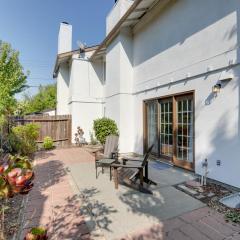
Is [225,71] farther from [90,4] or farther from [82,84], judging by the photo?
[90,4]

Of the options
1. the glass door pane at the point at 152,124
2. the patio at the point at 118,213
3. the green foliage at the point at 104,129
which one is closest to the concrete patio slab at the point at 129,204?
the patio at the point at 118,213

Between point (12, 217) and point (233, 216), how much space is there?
405cm

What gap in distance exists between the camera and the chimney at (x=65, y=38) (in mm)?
15625

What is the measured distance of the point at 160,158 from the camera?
7.90 meters

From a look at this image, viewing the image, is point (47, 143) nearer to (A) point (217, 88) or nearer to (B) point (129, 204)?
(B) point (129, 204)

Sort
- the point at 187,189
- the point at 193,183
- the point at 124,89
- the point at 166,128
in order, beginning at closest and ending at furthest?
the point at 187,189
the point at 193,183
the point at 166,128
the point at 124,89

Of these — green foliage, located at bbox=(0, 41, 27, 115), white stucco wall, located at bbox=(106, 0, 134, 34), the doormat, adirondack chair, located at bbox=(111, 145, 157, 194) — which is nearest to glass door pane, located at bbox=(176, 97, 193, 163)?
the doormat

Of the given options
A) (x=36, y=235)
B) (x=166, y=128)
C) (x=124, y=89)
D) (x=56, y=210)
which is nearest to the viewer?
(x=36, y=235)

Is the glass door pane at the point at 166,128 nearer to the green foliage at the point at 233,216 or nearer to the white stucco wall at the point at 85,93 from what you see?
the green foliage at the point at 233,216

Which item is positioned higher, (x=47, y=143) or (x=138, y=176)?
(x=47, y=143)

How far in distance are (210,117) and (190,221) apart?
10.1 ft

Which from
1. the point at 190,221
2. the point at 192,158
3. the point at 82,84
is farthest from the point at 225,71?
the point at 82,84

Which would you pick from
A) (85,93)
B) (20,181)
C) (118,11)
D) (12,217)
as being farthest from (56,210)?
(85,93)

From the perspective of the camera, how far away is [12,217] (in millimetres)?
3688
